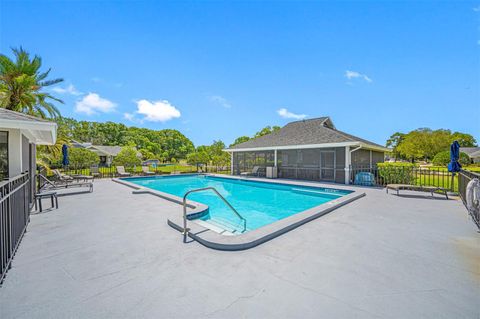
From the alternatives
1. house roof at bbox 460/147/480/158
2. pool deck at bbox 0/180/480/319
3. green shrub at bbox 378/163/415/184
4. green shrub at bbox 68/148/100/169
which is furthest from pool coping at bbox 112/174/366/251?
house roof at bbox 460/147/480/158

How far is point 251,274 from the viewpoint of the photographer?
2.96 m

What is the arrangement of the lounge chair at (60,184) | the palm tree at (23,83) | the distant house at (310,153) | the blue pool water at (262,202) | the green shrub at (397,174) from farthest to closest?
1. the distant house at (310,153)
2. the green shrub at (397,174)
3. the palm tree at (23,83)
4. the lounge chair at (60,184)
5. the blue pool water at (262,202)

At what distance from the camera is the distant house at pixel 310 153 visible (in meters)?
14.3

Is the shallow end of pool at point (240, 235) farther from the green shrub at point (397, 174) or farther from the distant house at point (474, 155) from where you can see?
the distant house at point (474, 155)

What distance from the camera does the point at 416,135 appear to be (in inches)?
1572

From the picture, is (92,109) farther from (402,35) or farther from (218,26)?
(402,35)

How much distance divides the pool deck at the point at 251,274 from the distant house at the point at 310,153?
9529 millimetres

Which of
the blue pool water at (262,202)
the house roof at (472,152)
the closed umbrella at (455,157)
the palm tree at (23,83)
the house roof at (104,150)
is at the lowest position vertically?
the blue pool water at (262,202)

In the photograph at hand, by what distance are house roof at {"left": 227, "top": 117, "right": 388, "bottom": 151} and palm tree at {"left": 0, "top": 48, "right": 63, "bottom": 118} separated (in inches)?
541

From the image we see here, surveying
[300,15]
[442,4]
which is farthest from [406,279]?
[300,15]

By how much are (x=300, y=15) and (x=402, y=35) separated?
562 centimetres

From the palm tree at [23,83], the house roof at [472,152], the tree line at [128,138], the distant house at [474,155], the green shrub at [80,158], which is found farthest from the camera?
the tree line at [128,138]

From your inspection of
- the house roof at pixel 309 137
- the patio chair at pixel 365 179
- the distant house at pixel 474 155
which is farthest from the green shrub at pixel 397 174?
the distant house at pixel 474 155

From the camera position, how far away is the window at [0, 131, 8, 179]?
5340 millimetres
